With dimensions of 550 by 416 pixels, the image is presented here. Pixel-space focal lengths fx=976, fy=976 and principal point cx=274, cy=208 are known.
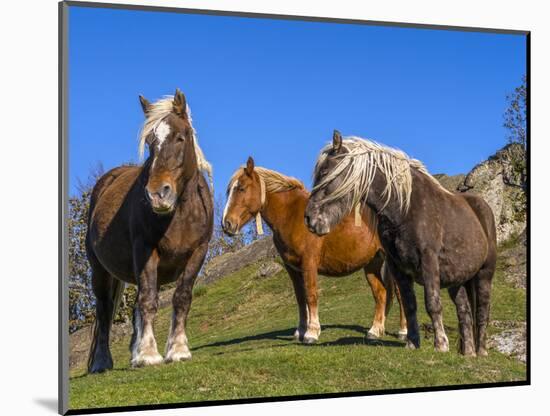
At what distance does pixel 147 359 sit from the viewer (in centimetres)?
1120

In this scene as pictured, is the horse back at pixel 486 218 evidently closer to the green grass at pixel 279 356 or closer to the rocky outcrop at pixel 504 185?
the rocky outcrop at pixel 504 185

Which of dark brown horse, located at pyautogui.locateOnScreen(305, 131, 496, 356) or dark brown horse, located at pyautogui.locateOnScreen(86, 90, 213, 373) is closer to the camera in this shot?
dark brown horse, located at pyautogui.locateOnScreen(86, 90, 213, 373)

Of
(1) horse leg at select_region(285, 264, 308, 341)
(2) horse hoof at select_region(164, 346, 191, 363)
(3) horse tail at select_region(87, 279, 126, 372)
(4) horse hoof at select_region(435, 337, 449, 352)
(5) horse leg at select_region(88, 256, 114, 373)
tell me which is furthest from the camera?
(1) horse leg at select_region(285, 264, 308, 341)

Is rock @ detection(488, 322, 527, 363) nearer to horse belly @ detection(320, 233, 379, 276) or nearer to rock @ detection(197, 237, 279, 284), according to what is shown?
horse belly @ detection(320, 233, 379, 276)

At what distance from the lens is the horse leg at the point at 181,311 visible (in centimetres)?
1138

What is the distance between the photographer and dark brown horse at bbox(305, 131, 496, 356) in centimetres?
1189

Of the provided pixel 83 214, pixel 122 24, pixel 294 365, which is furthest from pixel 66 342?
pixel 122 24

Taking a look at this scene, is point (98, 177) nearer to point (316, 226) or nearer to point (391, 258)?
point (316, 226)

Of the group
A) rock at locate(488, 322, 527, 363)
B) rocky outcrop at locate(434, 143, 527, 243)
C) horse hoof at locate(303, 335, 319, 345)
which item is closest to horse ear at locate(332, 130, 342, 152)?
rocky outcrop at locate(434, 143, 527, 243)

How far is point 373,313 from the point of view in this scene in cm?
1332

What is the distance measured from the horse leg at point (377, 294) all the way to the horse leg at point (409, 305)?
2.40 feet

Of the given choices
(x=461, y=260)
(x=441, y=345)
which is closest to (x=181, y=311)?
(x=441, y=345)

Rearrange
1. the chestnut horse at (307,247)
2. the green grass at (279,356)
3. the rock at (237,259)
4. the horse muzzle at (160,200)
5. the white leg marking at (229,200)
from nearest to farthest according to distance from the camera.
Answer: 1. the horse muzzle at (160,200)
2. the green grass at (279,356)
3. the white leg marking at (229,200)
4. the rock at (237,259)
5. the chestnut horse at (307,247)

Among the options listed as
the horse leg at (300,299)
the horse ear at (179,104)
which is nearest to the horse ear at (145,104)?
the horse ear at (179,104)
